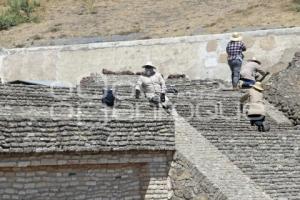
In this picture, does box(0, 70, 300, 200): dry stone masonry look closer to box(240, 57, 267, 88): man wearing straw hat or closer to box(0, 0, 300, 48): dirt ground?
box(240, 57, 267, 88): man wearing straw hat

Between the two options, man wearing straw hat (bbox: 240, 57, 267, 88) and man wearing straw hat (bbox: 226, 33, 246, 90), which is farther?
Result: man wearing straw hat (bbox: 226, 33, 246, 90)

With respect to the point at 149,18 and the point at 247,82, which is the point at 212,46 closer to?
the point at 247,82

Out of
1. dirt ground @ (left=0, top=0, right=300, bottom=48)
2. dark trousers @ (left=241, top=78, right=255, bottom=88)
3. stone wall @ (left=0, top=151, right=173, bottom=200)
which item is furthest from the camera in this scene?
dirt ground @ (left=0, top=0, right=300, bottom=48)

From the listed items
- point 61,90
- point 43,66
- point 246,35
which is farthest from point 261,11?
point 61,90

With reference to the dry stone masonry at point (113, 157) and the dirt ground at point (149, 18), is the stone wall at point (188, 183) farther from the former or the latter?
the dirt ground at point (149, 18)

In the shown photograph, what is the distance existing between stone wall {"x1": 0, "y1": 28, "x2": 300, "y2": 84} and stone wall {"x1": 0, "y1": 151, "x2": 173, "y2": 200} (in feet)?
37.4


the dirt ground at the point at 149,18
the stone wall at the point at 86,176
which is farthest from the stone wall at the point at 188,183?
the dirt ground at the point at 149,18

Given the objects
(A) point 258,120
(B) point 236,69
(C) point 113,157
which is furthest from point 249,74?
(C) point 113,157

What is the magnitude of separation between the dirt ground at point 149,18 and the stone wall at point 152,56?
9.36ft

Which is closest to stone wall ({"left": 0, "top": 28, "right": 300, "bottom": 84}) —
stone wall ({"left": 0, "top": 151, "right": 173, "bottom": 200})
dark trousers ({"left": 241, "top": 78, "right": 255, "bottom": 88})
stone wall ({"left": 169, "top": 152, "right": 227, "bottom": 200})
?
dark trousers ({"left": 241, "top": 78, "right": 255, "bottom": 88})

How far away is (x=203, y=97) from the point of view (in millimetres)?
16359

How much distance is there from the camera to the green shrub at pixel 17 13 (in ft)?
108

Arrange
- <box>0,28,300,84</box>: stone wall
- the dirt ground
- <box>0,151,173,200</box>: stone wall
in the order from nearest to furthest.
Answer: <box>0,151,173,200</box>: stone wall → <box>0,28,300,84</box>: stone wall → the dirt ground

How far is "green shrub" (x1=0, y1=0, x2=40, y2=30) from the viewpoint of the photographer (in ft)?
108
